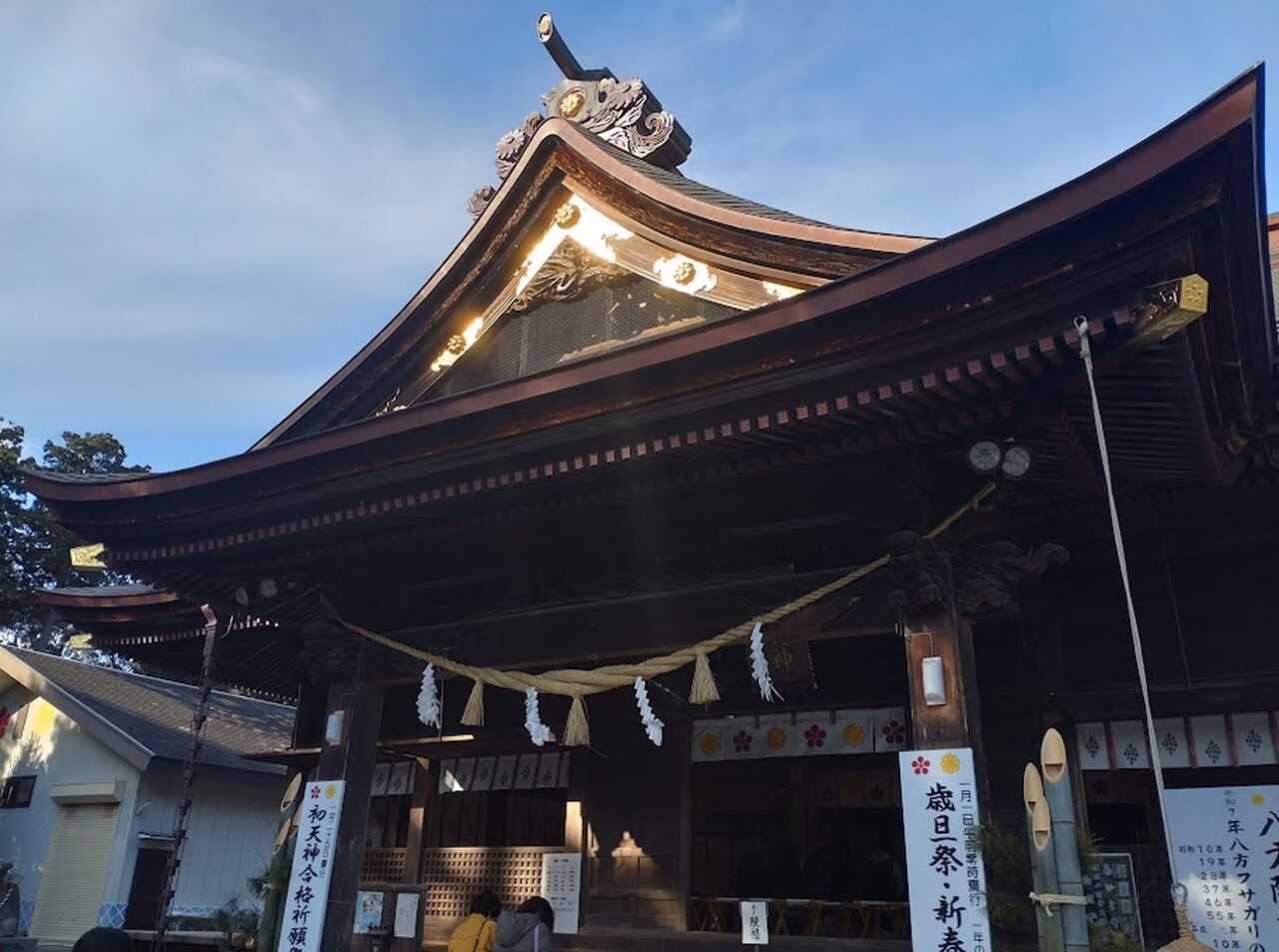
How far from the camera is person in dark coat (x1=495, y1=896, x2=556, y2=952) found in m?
7.23

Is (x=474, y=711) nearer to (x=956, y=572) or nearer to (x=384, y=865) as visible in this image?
(x=956, y=572)

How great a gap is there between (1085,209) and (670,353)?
264 centimetres

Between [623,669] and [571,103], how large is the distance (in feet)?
23.0

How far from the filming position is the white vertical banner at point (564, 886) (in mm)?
9969

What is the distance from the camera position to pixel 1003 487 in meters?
6.54

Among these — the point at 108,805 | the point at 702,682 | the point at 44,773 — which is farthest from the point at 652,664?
the point at 44,773

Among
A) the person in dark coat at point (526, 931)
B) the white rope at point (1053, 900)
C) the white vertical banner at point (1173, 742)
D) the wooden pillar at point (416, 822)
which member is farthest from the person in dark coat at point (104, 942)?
the wooden pillar at point (416, 822)

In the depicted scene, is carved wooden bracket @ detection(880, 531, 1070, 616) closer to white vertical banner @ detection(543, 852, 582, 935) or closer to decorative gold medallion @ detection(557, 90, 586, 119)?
white vertical banner @ detection(543, 852, 582, 935)

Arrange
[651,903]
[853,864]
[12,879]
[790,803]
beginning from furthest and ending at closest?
1. [12,879]
2. [853,864]
3. [790,803]
4. [651,903]

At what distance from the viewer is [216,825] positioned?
805 inches

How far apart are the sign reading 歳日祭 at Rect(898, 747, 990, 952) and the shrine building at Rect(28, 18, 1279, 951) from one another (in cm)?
23

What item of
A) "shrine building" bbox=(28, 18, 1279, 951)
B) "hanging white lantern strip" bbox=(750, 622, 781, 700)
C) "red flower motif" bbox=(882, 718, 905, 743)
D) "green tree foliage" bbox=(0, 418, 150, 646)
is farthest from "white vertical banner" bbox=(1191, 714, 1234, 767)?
"green tree foliage" bbox=(0, 418, 150, 646)

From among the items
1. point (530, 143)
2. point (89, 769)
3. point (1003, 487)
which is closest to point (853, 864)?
point (1003, 487)

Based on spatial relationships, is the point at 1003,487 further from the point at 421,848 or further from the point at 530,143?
the point at 421,848
